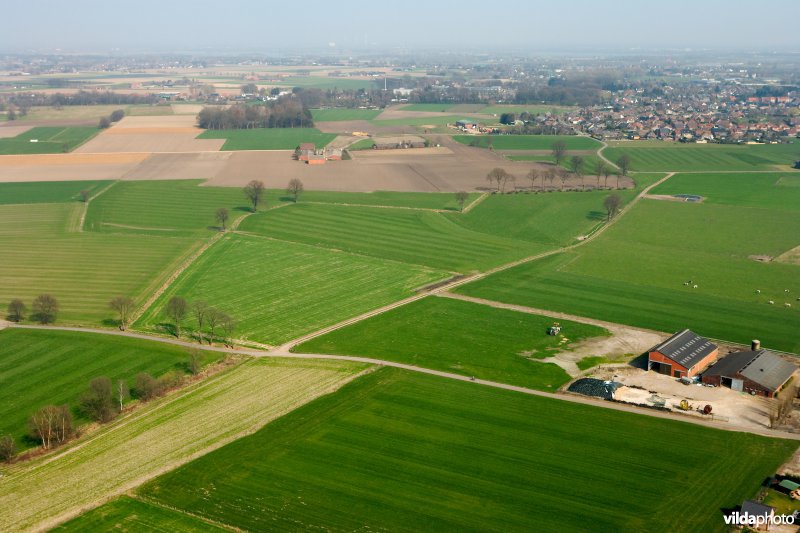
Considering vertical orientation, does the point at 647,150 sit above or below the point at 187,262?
above

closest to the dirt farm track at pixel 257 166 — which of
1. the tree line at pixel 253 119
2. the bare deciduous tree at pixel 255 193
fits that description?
the bare deciduous tree at pixel 255 193

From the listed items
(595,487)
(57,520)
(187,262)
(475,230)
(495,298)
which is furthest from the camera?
(475,230)

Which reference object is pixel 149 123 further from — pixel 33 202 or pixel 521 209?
pixel 521 209

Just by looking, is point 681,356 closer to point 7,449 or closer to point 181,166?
point 7,449

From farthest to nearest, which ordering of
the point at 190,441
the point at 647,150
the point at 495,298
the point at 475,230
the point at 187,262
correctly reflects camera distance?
the point at 647,150 < the point at 475,230 < the point at 187,262 < the point at 495,298 < the point at 190,441

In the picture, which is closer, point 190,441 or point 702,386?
point 190,441

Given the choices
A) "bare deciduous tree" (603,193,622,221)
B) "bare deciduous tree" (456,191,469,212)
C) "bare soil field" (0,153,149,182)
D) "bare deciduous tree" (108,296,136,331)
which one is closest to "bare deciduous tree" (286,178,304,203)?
"bare deciduous tree" (456,191,469,212)

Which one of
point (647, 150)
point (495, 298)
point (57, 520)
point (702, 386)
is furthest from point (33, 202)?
point (647, 150)
